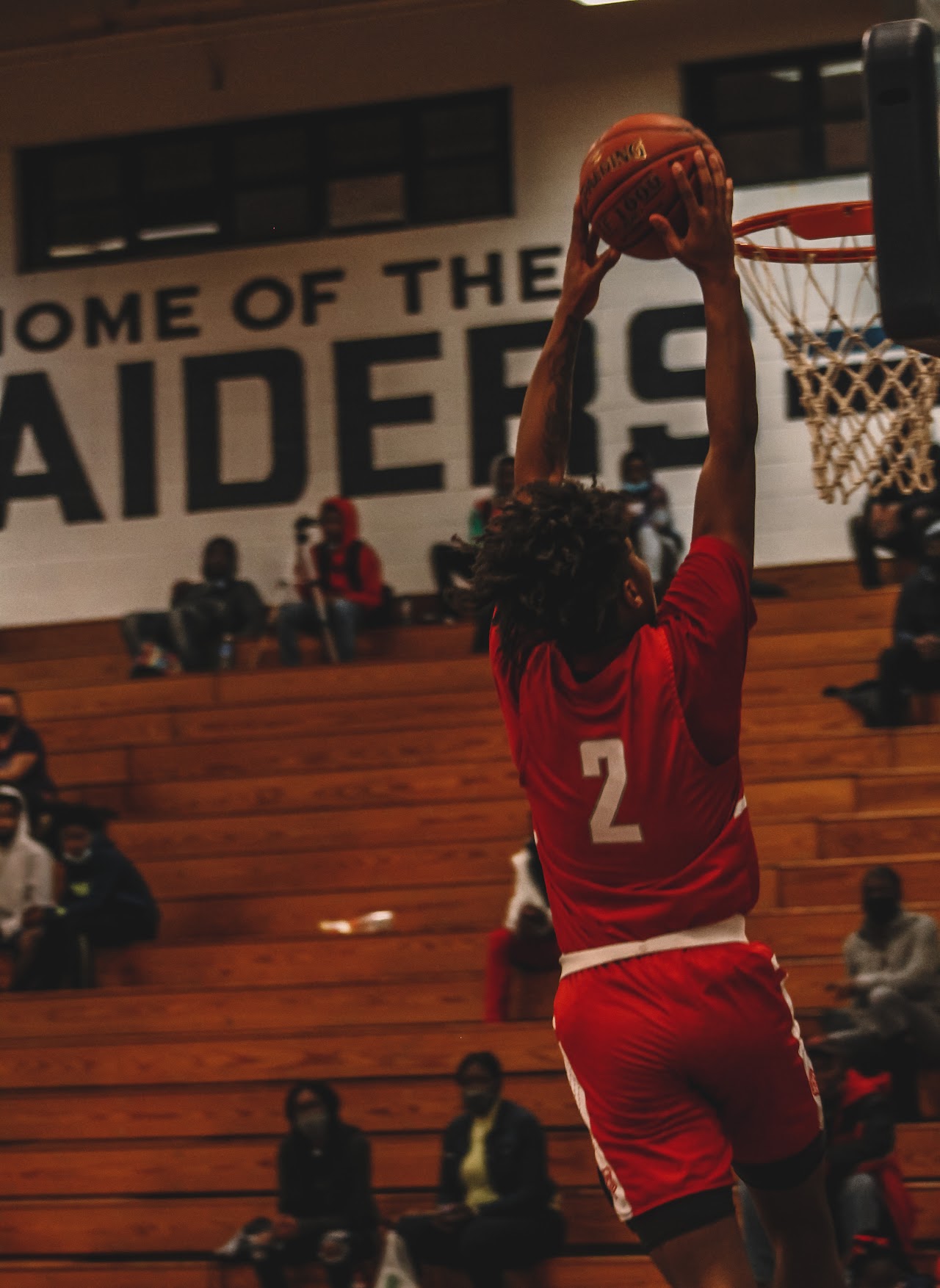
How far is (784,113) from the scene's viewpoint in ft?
40.8

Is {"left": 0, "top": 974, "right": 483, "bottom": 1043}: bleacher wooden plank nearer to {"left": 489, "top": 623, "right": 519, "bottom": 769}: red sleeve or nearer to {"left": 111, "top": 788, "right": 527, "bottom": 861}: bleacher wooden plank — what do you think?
{"left": 111, "top": 788, "right": 527, "bottom": 861}: bleacher wooden plank

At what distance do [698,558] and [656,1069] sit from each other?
0.72 metres

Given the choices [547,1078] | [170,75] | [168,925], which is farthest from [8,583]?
[547,1078]

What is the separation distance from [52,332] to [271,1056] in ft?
24.7

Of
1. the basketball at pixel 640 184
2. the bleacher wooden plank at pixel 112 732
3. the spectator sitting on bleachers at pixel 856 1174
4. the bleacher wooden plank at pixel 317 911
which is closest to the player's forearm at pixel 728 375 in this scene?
the basketball at pixel 640 184

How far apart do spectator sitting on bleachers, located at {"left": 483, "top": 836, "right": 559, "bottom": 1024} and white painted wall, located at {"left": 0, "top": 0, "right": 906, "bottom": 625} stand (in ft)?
16.8

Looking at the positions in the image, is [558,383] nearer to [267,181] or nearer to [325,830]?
[325,830]

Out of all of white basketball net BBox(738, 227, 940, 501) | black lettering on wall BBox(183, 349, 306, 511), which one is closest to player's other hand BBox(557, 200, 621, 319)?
white basketball net BBox(738, 227, 940, 501)

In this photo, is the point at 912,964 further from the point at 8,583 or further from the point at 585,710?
the point at 8,583

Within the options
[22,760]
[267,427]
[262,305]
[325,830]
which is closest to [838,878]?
[325,830]

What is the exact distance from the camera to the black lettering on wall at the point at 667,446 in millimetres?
12438

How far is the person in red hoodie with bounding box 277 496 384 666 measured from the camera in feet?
37.8

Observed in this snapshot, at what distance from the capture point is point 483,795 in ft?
32.0

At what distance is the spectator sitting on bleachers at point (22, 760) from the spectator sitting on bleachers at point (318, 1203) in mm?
2942
